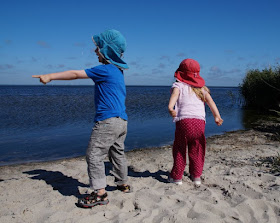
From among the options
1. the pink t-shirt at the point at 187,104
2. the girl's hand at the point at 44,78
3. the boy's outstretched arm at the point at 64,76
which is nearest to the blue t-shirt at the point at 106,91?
the boy's outstretched arm at the point at 64,76

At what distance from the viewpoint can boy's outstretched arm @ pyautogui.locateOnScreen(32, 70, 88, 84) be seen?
283cm

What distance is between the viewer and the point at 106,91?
3119 mm

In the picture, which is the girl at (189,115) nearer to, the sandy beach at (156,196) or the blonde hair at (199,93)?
the blonde hair at (199,93)

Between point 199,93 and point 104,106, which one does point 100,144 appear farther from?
point 199,93

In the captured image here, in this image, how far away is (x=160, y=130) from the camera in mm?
9953

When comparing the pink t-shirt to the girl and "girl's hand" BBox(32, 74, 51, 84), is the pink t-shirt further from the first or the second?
"girl's hand" BBox(32, 74, 51, 84)

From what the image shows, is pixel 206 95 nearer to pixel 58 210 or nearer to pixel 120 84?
pixel 120 84

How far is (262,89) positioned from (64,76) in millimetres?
15470

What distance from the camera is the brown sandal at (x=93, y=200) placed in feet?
9.85

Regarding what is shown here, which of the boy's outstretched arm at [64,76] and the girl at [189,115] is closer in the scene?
the boy's outstretched arm at [64,76]

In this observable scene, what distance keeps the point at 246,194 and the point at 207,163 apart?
4.86 ft

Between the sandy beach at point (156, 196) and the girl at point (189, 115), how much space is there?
0.31 meters

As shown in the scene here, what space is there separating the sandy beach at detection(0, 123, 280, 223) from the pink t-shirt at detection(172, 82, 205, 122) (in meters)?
0.95

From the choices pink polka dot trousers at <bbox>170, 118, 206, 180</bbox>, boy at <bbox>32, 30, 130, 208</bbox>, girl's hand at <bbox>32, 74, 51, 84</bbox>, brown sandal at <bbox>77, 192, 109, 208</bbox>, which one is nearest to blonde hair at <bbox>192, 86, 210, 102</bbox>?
pink polka dot trousers at <bbox>170, 118, 206, 180</bbox>
